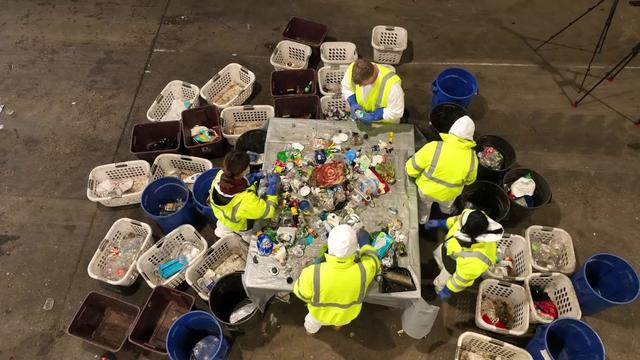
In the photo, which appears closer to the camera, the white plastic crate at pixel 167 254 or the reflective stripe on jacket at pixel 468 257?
the reflective stripe on jacket at pixel 468 257

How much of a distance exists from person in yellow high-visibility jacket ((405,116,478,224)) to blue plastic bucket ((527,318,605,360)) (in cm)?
164

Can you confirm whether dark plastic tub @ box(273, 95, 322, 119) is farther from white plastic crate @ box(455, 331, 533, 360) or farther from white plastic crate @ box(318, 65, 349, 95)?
white plastic crate @ box(455, 331, 533, 360)

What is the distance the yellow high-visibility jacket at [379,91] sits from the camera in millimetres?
4574

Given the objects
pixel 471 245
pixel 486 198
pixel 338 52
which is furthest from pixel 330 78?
pixel 471 245

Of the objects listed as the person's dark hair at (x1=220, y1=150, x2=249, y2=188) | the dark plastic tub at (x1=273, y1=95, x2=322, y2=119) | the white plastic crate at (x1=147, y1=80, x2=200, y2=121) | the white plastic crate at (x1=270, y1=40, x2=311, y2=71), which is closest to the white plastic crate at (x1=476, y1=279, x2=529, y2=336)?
the person's dark hair at (x1=220, y1=150, x2=249, y2=188)

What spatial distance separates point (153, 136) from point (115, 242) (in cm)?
160

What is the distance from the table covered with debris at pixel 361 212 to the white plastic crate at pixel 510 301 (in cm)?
91

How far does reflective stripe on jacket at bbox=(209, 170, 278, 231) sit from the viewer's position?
3.76 meters

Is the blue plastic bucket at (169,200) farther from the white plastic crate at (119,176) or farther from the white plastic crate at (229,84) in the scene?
the white plastic crate at (229,84)

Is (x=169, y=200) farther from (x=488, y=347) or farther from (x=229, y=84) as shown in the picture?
(x=488, y=347)

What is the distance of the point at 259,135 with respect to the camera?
17.6 feet

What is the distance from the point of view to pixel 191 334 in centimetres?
422

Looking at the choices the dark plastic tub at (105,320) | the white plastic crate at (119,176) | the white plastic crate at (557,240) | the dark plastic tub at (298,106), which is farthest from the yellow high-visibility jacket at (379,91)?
the dark plastic tub at (105,320)

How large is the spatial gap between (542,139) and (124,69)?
6.98m
